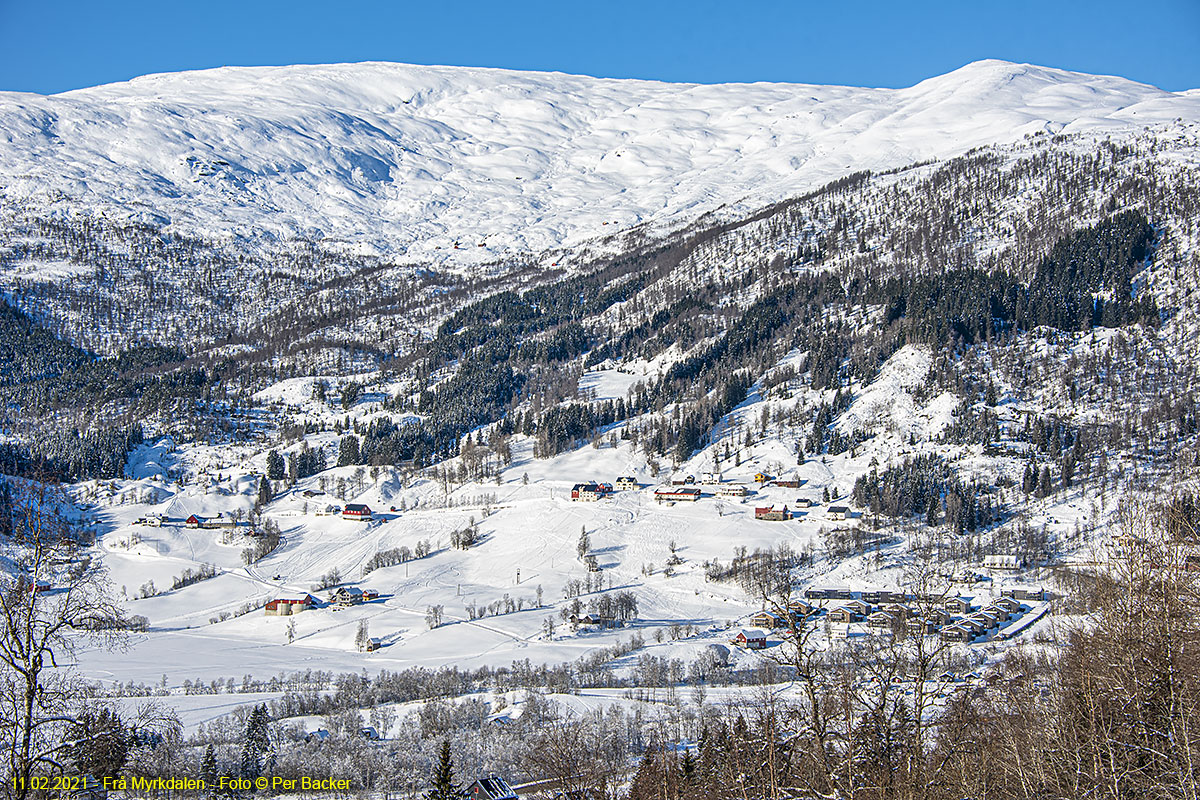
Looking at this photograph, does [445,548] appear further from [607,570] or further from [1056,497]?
[1056,497]

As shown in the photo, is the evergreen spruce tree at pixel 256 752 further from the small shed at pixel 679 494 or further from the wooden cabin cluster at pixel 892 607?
the small shed at pixel 679 494

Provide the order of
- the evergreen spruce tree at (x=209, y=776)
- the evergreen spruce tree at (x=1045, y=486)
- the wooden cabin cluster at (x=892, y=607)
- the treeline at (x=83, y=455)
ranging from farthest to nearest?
the treeline at (x=83, y=455) < the evergreen spruce tree at (x=1045, y=486) < the wooden cabin cluster at (x=892, y=607) < the evergreen spruce tree at (x=209, y=776)

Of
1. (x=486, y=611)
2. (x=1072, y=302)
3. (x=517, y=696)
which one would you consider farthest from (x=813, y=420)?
(x=517, y=696)

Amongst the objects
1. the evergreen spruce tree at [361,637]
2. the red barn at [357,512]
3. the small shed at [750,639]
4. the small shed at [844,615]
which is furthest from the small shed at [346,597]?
the small shed at [844,615]

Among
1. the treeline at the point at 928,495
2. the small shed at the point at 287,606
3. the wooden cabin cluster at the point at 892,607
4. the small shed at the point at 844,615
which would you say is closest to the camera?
the wooden cabin cluster at the point at 892,607

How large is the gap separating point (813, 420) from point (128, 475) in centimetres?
Answer: 12303

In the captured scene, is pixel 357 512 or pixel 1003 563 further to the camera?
pixel 357 512

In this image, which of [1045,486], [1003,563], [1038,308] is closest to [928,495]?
[1045,486]

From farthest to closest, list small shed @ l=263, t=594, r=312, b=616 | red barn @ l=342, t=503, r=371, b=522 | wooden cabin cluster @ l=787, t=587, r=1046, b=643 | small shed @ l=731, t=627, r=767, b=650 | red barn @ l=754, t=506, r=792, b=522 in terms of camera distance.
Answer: red barn @ l=342, t=503, r=371, b=522, red barn @ l=754, t=506, r=792, b=522, small shed @ l=263, t=594, r=312, b=616, small shed @ l=731, t=627, r=767, b=650, wooden cabin cluster @ l=787, t=587, r=1046, b=643

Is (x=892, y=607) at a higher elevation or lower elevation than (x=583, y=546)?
lower

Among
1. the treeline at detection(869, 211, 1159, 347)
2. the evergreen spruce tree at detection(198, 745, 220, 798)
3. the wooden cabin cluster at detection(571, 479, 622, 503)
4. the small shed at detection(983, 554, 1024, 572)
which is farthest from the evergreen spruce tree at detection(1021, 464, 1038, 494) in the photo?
the evergreen spruce tree at detection(198, 745, 220, 798)

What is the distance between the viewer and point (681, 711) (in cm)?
7731

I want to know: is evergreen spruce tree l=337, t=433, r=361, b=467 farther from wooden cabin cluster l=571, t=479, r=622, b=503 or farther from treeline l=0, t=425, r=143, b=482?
wooden cabin cluster l=571, t=479, r=622, b=503

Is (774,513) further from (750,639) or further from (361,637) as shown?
(361,637)
